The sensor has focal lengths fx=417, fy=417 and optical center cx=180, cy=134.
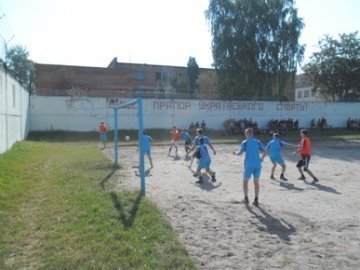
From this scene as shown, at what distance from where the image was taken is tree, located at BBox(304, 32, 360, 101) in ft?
140

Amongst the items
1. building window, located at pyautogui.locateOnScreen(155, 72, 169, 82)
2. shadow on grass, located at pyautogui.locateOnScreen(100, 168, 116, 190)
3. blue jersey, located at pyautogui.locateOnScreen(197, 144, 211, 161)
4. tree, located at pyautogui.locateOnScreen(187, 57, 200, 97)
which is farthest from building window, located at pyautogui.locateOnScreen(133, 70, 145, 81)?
blue jersey, located at pyautogui.locateOnScreen(197, 144, 211, 161)

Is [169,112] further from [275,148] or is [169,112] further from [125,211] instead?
[125,211]

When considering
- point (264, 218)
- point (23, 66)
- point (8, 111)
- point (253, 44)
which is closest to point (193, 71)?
point (23, 66)

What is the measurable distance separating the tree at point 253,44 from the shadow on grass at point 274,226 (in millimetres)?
28724

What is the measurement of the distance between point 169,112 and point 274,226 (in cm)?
2601

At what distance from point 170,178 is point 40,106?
2049cm

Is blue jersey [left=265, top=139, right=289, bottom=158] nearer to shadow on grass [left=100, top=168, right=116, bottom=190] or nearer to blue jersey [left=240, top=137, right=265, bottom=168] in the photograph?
blue jersey [left=240, top=137, right=265, bottom=168]

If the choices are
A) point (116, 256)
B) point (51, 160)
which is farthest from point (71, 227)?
point (51, 160)

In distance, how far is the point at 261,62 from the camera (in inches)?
1423

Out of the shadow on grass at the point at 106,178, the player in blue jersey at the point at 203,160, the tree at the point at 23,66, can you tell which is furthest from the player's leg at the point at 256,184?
the tree at the point at 23,66

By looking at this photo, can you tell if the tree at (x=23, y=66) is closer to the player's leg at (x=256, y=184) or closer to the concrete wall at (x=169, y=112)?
the concrete wall at (x=169, y=112)

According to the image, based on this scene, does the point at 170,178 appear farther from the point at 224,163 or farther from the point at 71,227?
the point at 71,227

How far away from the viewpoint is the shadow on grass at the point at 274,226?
254 inches

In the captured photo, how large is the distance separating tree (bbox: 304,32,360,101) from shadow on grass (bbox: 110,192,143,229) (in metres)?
37.7
